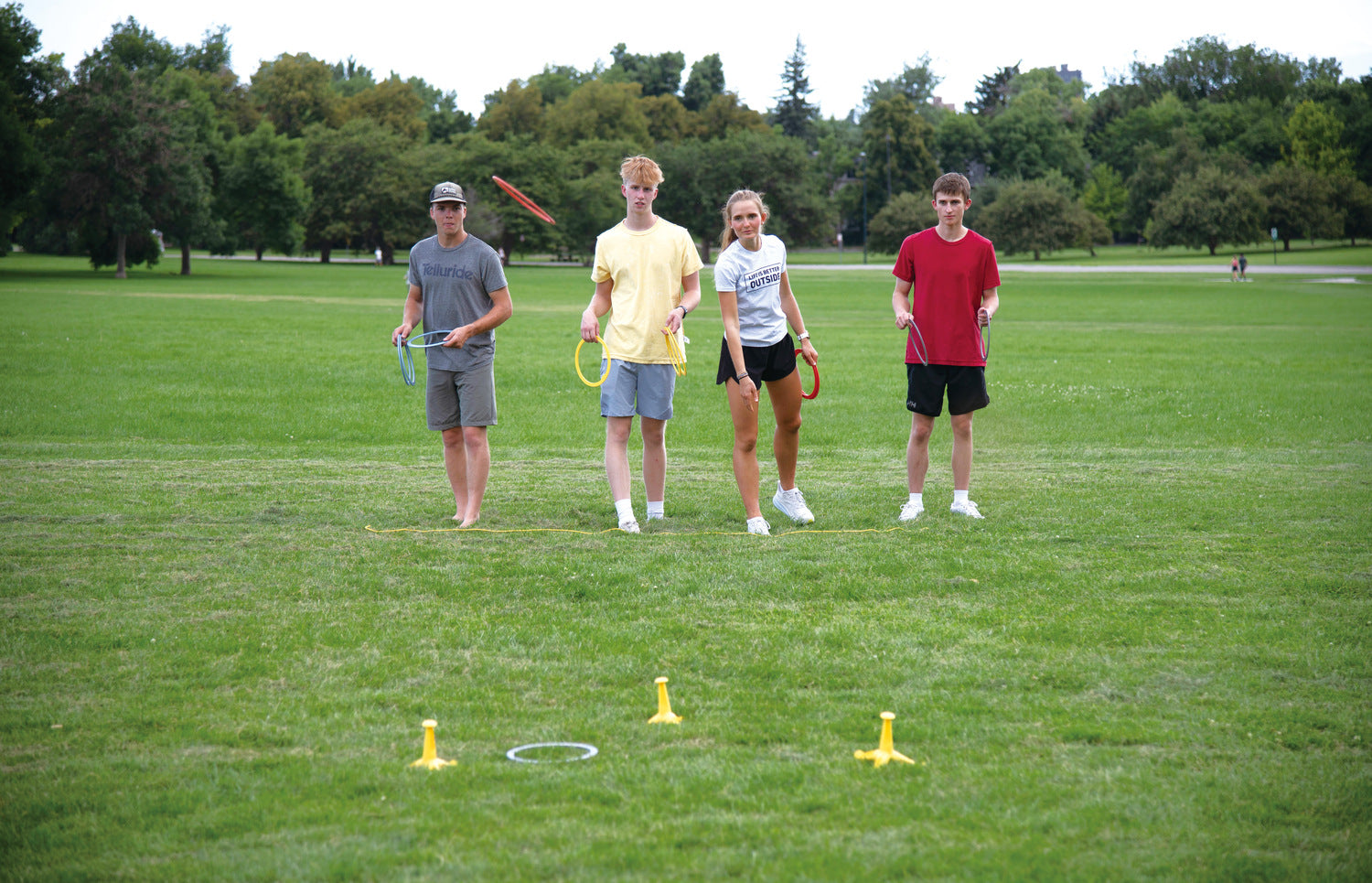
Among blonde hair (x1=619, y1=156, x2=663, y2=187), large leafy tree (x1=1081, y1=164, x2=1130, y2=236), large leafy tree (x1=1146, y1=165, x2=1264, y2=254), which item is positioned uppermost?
large leafy tree (x1=1081, y1=164, x2=1130, y2=236)

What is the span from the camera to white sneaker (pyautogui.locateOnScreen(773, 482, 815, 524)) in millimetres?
7633

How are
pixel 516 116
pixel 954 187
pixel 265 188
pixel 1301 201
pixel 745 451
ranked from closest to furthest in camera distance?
1. pixel 745 451
2. pixel 954 187
3. pixel 265 188
4. pixel 1301 201
5. pixel 516 116

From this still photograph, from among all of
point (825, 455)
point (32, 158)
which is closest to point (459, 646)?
point (825, 455)

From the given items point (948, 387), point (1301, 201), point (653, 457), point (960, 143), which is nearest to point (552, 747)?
point (653, 457)

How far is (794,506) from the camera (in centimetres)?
774

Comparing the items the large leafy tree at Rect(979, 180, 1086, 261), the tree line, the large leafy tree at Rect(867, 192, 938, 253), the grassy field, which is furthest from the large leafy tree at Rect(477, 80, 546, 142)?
the grassy field

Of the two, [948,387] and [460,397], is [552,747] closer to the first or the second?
[460,397]

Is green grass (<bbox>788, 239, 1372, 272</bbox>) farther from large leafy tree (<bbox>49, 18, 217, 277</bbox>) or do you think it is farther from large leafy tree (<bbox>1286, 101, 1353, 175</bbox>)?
large leafy tree (<bbox>49, 18, 217, 277</bbox>)

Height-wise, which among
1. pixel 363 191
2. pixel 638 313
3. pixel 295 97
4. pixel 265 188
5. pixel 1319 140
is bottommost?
pixel 638 313

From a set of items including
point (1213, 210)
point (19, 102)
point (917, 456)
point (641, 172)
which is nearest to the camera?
point (641, 172)

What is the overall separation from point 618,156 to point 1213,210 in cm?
4044

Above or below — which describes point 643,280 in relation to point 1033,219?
below

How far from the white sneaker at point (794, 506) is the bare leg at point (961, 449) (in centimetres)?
102

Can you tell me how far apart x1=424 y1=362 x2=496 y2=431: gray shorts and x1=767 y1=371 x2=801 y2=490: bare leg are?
6.01 feet
